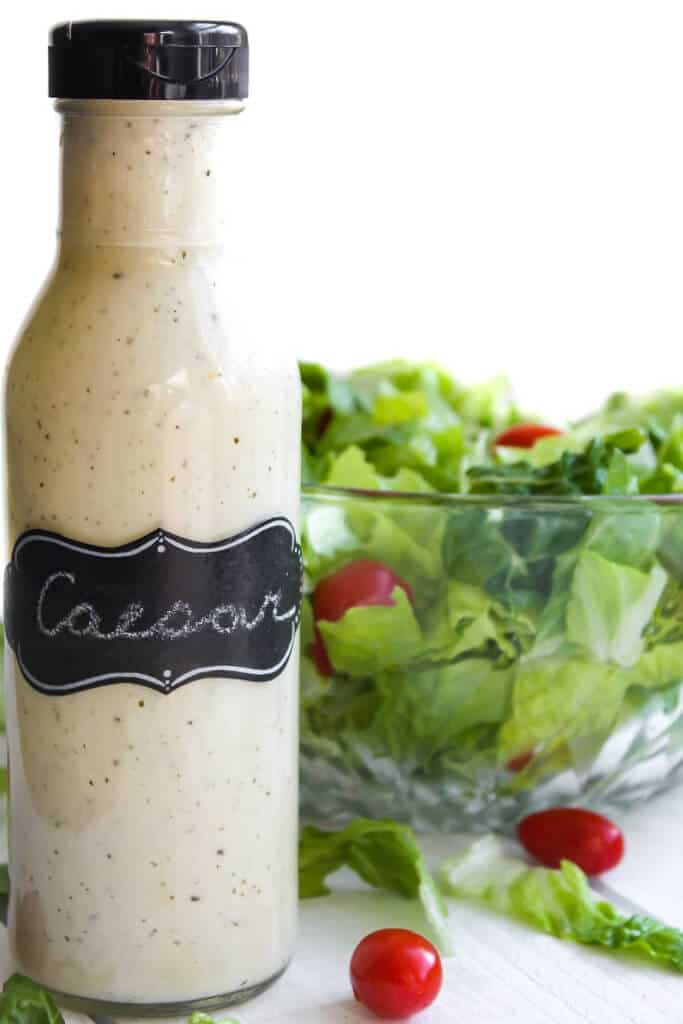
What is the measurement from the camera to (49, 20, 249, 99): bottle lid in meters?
0.75

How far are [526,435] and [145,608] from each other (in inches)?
21.9

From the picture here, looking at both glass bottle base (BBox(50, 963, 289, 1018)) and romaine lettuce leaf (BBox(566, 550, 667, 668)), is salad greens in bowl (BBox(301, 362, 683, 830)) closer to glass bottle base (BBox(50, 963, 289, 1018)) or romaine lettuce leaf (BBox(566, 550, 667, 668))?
romaine lettuce leaf (BBox(566, 550, 667, 668))

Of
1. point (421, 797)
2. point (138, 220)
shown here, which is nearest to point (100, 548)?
point (138, 220)

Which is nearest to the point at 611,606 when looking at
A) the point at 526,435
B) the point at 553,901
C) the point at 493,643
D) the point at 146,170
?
the point at 493,643

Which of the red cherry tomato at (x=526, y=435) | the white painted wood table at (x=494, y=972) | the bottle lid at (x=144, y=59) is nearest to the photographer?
the bottle lid at (x=144, y=59)

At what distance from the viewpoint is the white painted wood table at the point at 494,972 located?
87 centimetres

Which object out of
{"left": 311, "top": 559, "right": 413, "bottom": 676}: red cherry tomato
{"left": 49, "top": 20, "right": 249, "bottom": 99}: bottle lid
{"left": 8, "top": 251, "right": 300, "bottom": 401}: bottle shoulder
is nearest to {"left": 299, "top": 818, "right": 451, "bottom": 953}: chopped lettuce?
{"left": 311, "top": 559, "right": 413, "bottom": 676}: red cherry tomato

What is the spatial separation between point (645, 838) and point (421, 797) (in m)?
0.18

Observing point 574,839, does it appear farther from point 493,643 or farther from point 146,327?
point 146,327

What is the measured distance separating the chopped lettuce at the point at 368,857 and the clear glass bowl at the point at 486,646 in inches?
2.1

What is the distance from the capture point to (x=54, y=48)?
0.78 metres

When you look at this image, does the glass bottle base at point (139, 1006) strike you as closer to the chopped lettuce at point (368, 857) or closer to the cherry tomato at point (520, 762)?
the chopped lettuce at point (368, 857)

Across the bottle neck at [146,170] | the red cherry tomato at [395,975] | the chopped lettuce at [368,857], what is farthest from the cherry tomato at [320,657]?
the bottle neck at [146,170]

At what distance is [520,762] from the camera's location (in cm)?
105
